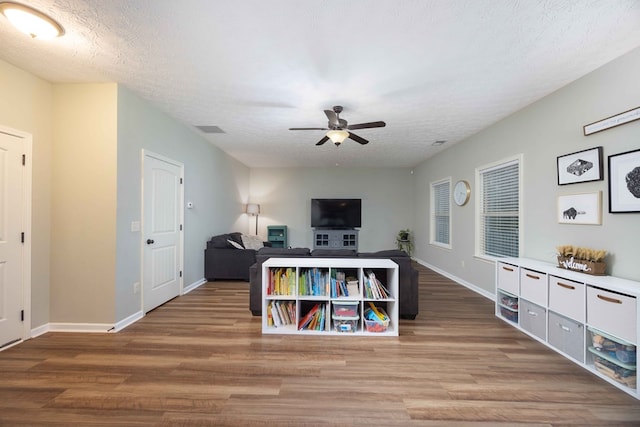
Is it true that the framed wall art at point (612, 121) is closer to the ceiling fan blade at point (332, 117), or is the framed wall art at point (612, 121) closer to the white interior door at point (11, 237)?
the ceiling fan blade at point (332, 117)

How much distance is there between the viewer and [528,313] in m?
2.82

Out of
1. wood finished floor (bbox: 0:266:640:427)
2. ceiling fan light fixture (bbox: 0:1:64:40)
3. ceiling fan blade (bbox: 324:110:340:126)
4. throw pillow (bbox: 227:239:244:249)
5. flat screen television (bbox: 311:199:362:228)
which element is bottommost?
wood finished floor (bbox: 0:266:640:427)

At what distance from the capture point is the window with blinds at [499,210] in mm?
3687

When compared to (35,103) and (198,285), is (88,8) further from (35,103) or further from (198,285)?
(198,285)

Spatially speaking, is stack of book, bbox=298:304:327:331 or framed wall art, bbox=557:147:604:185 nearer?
framed wall art, bbox=557:147:604:185

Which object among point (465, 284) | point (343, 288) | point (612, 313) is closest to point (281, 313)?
point (343, 288)

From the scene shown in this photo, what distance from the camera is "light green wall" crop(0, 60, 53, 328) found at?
2551mm

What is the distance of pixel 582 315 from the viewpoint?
221cm

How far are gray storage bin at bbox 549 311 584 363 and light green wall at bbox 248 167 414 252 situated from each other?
5128 millimetres

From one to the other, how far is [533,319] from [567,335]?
391mm

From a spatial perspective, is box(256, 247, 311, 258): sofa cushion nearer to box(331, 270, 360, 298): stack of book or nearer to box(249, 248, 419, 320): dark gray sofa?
box(249, 248, 419, 320): dark gray sofa

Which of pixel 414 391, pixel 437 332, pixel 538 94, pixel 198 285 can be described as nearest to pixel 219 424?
pixel 414 391

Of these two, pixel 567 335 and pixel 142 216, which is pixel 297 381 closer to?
pixel 567 335

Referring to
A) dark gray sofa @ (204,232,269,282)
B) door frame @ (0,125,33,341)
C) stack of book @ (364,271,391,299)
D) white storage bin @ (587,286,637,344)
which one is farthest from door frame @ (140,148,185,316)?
white storage bin @ (587,286,637,344)
